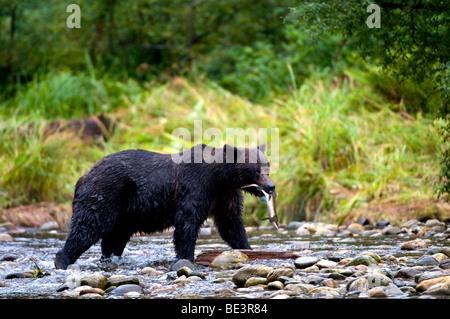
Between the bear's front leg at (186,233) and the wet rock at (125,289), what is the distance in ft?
4.41

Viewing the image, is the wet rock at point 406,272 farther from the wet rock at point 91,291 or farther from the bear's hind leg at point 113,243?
the bear's hind leg at point 113,243

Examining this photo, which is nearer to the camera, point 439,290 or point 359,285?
point 439,290

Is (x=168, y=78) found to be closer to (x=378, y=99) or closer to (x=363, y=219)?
(x=378, y=99)

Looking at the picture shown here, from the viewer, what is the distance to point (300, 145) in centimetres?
1045

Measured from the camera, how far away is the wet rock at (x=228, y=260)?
5.66 meters

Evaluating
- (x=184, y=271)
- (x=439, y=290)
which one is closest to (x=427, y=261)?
(x=439, y=290)

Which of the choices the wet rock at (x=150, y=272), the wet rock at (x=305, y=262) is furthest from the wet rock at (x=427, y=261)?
the wet rock at (x=150, y=272)

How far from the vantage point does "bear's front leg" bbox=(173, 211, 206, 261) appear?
5.92m

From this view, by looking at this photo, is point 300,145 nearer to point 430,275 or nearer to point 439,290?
point 430,275

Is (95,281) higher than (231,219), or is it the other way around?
(231,219)

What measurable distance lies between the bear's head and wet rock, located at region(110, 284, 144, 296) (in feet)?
5.70

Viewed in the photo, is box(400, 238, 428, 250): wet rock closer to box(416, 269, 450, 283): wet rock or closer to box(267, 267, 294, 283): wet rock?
box(416, 269, 450, 283): wet rock

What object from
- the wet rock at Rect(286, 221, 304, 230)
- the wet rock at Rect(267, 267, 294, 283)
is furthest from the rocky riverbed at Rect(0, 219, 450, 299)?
the wet rock at Rect(286, 221, 304, 230)

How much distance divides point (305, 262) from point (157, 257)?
1.80 metres
